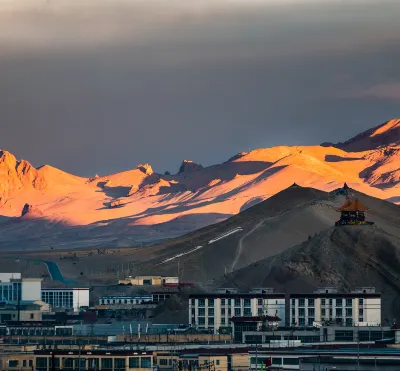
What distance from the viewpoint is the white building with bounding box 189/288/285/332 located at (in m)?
151

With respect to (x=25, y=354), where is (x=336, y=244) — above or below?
above

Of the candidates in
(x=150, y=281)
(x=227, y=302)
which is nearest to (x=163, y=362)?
(x=227, y=302)

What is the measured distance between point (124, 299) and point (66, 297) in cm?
1307

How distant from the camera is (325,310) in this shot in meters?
150

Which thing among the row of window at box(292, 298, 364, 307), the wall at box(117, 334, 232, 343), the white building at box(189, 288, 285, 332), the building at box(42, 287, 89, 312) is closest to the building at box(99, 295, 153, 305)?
the building at box(42, 287, 89, 312)

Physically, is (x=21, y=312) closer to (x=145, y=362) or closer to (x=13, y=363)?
(x=13, y=363)

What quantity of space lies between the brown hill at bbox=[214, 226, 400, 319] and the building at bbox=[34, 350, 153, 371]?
239 feet

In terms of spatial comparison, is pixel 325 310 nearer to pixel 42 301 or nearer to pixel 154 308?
pixel 154 308

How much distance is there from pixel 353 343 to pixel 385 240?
6228cm

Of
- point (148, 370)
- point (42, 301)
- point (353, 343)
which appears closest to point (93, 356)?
point (148, 370)

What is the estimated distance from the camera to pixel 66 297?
612ft

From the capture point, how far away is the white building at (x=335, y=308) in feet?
485

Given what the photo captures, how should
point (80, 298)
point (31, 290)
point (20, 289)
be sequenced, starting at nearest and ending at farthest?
point (31, 290)
point (20, 289)
point (80, 298)

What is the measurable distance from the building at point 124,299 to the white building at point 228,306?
19.4 m
